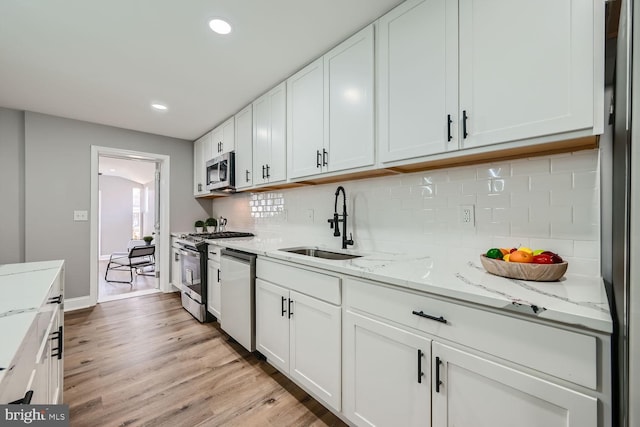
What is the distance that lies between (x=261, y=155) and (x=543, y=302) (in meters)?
2.47

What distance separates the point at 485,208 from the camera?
4.94 ft

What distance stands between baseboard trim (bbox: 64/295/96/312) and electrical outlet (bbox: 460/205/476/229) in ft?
14.5

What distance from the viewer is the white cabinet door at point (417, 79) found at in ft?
4.44

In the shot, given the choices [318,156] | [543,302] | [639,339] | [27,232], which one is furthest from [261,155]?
[27,232]

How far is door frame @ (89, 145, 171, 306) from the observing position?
355cm

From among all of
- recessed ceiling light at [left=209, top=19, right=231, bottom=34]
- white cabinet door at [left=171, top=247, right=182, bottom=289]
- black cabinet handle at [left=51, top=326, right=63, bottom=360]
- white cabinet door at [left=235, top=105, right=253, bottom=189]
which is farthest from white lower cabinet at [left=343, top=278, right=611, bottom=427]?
white cabinet door at [left=171, top=247, right=182, bottom=289]

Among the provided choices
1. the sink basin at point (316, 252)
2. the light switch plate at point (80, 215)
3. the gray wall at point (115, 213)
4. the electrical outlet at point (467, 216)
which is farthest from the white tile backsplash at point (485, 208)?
the gray wall at point (115, 213)

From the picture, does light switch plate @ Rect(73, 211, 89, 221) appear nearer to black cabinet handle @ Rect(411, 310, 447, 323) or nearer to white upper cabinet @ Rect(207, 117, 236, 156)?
white upper cabinet @ Rect(207, 117, 236, 156)

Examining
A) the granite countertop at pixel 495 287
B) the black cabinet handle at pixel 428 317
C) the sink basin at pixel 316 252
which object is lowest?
the black cabinet handle at pixel 428 317

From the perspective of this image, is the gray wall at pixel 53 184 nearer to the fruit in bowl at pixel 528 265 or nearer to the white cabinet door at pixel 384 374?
the white cabinet door at pixel 384 374

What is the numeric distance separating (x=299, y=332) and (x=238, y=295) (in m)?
0.80

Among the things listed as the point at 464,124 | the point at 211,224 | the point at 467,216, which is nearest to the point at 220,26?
the point at 464,124

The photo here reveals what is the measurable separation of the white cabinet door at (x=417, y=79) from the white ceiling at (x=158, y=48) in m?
0.20

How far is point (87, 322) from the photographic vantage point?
2975mm
